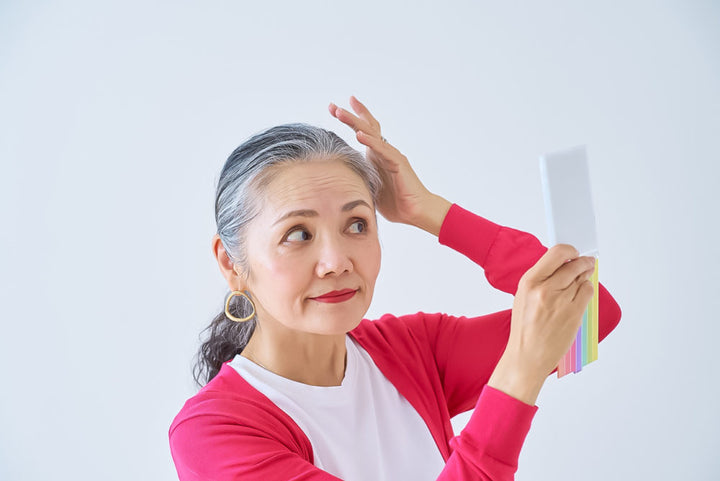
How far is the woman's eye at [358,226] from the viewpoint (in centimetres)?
158

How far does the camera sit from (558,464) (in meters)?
2.99

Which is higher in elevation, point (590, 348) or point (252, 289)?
point (252, 289)

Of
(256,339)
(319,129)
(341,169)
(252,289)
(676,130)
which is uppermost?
(676,130)

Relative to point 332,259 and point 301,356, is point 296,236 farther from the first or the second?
point 301,356

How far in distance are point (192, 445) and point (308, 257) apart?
0.42m

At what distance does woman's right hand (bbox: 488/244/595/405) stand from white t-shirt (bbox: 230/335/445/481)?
0.40 m

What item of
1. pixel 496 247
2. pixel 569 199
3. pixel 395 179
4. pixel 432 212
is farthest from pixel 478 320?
pixel 569 199

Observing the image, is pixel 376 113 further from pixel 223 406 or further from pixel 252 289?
pixel 223 406

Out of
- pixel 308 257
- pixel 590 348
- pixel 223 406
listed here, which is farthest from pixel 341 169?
pixel 590 348

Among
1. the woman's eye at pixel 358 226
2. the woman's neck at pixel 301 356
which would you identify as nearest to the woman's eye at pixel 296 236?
the woman's eye at pixel 358 226

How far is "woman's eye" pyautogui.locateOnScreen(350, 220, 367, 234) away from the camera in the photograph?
158cm

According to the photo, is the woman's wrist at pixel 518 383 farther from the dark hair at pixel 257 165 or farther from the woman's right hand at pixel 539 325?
the dark hair at pixel 257 165

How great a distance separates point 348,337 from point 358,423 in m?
0.26

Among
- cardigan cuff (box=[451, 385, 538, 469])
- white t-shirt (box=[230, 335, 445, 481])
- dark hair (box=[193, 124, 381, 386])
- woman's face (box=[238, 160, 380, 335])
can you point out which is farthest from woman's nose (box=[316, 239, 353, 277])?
cardigan cuff (box=[451, 385, 538, 469])
